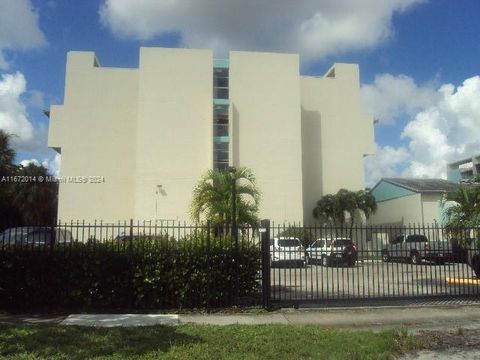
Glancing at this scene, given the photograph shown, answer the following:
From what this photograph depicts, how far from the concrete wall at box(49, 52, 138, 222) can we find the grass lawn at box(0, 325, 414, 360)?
1519 inches

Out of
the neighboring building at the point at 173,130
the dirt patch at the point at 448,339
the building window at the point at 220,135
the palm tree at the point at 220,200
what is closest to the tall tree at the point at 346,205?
the neighboring building at the point at 173,130

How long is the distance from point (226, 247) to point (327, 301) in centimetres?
290

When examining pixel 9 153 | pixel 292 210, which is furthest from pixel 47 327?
pixel 292 210

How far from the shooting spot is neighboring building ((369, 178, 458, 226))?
4341cm

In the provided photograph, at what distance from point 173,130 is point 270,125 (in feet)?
30.4

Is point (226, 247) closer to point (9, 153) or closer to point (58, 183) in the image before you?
point (9, 153)

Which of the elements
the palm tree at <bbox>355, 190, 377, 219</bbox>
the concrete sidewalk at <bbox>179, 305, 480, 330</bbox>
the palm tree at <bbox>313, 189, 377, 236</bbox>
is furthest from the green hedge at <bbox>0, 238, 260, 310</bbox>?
the palm tree at <bbox>355, 190, 377, 219</bbox>

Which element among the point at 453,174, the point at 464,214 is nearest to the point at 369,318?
the point at 464,214

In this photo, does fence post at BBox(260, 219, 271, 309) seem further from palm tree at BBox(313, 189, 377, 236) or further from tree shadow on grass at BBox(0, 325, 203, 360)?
palm tree at BBox(313, 189, 377, 236)

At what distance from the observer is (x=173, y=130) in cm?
4653

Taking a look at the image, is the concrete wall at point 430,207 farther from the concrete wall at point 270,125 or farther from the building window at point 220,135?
Answer: the building window at point 220,135

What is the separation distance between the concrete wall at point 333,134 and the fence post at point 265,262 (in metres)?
38.5

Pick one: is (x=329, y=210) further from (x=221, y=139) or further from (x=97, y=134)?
(x=97, y=134)

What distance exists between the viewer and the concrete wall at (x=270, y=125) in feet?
153
